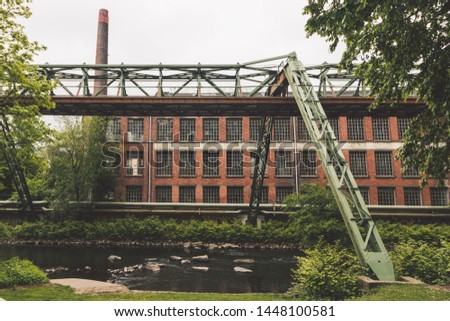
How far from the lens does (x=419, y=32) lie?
24.4ft

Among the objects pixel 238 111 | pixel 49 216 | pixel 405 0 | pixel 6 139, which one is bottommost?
pixel 49 216

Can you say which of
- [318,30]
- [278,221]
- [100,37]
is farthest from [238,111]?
[100,37]

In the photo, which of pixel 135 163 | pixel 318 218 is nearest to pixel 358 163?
pixel 318 218

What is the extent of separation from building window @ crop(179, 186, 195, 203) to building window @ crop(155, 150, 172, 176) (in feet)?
6.96

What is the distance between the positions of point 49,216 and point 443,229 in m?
31.1

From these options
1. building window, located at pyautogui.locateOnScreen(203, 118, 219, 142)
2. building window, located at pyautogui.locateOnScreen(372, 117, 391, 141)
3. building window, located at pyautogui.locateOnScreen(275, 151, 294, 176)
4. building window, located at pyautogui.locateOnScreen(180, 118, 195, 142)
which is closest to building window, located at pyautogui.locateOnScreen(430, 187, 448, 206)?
building window, located at pyautogui.locateOnScreen(372, 117, 391, 141)

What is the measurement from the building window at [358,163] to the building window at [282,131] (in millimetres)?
6661

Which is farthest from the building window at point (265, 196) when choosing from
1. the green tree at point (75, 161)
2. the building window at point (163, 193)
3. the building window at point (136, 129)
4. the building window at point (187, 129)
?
the green tree at point (75, 161)

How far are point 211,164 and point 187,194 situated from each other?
3.96 metres

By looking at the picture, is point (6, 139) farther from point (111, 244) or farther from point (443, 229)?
point (443, 229)

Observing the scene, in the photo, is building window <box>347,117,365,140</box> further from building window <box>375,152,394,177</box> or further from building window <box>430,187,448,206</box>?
building window <box>430,187,448,206</box>

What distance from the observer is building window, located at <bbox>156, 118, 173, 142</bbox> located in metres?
34.6

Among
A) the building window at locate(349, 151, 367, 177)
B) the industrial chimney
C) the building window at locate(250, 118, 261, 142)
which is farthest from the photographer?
the building window at locate(250, 118, 261, 142)

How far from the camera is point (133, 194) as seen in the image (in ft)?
111
